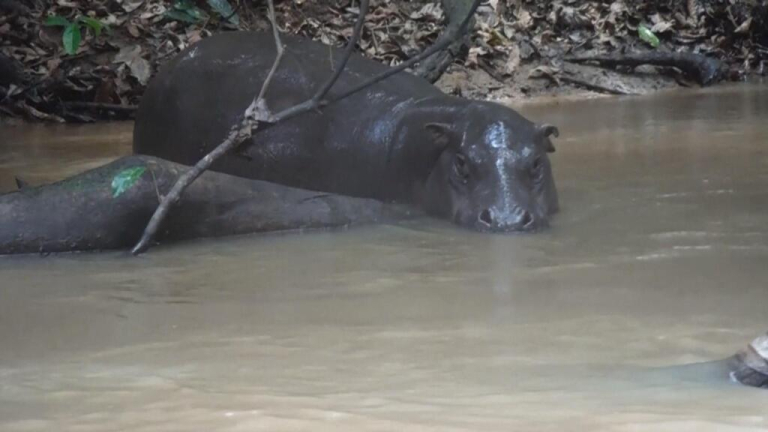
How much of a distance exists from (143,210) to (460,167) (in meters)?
1.64

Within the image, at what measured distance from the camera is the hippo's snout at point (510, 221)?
18.0 ft

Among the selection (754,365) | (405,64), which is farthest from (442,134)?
(754,365)

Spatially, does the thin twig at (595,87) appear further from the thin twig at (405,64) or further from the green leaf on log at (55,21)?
the thin twig at (405,64)

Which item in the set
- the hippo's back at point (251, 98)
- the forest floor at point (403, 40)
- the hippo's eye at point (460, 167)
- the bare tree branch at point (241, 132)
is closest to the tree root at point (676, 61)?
the forest floor at point (403, 40)

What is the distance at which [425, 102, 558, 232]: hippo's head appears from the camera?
18.4 ft

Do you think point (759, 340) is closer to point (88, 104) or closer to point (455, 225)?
point (455, 225)

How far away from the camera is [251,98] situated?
6785 mm

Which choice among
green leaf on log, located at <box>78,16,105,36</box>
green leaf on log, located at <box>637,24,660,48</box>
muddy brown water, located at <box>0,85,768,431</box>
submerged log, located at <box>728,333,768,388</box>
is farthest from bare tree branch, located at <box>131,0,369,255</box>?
green leaf on log, located at <box>637,24,660,48</box>

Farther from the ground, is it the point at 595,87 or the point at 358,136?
the point at 595,87

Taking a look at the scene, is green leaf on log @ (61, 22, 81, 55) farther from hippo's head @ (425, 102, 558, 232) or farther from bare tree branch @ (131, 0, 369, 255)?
bare tree branch @ (131, 0, 369, 255)

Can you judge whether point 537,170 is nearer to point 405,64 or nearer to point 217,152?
point 405,64

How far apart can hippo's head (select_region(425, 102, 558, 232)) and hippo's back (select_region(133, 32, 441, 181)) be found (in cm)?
57

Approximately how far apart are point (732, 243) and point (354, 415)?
259 centimetres

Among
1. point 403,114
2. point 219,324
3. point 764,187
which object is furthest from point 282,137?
point 219,324
